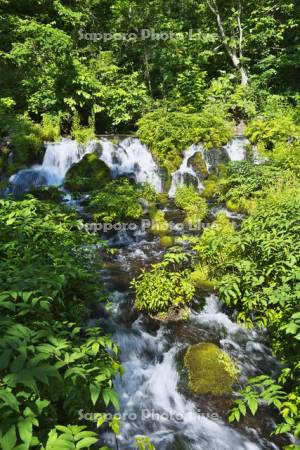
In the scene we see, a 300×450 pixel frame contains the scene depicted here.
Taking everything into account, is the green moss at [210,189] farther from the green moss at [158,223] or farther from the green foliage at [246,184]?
the green moss at [158,223]

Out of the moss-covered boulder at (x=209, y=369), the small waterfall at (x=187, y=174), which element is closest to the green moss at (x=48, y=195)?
the small waterfall at (x=187, y=174)

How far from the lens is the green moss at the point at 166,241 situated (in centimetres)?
959

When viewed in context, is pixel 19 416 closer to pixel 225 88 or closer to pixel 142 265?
pixel 142 265

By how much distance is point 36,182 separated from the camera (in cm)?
1302

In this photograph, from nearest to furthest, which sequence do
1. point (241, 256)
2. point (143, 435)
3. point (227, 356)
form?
point (143, 435) < point (227, 356) < point (241, 256)

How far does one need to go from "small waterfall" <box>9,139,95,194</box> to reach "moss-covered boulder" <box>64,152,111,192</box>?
0.55 m

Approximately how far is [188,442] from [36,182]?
10542 millimetres

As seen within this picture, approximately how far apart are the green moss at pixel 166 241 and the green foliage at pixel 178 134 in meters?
4.85

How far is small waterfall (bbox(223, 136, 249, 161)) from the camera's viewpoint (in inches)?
577

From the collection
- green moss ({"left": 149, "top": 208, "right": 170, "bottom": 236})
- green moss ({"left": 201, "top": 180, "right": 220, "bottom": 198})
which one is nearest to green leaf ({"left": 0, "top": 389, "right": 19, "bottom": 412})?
green moss ({"left": 149, "top": 208, "right": 170, "bottom": 236})

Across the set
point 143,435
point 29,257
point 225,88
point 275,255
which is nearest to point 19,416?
point 29,257

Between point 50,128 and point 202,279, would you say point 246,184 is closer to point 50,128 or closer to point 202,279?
point 202,279

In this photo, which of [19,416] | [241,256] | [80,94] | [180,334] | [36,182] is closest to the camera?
[19,416]

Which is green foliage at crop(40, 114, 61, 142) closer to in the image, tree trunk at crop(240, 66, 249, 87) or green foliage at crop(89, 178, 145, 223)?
green foliage at crop(89, 178, 145, 223)
